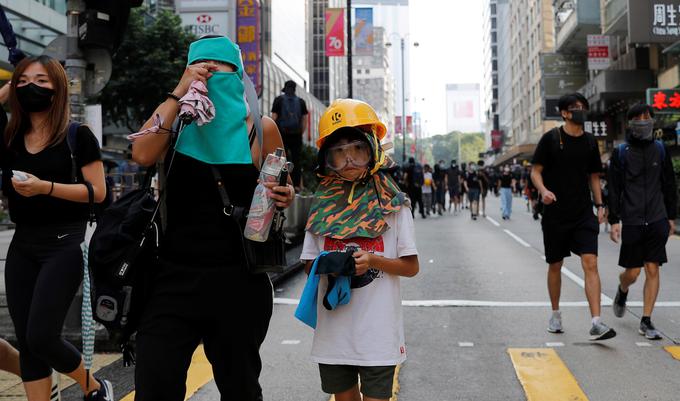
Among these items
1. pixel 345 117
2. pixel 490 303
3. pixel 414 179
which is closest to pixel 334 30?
pixel 414 179

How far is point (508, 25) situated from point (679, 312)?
3598 inches

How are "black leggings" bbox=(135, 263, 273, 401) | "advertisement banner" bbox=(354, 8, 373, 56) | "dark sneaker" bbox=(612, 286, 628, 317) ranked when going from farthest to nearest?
1. "advertisement banner" bbox=(354, 8, 373, 56)
2. "dark sneaker" bbox=(612, 286, 628, 317)
3. "black leggings" bbox=(135, 263, 273, 401)

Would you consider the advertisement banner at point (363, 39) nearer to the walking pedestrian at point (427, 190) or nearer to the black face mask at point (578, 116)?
the walking pedestrian at point (427, 190)

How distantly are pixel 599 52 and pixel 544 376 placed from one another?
3534cm

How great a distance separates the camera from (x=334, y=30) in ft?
91.4

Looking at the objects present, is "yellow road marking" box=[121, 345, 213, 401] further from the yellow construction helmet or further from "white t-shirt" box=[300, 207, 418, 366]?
the yellow construction helmet

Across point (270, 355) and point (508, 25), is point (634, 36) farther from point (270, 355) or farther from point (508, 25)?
point (508, 25)

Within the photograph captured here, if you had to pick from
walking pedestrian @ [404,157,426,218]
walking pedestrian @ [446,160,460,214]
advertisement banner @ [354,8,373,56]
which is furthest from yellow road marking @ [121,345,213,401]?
advertisement banner @ [354,8,373,56]

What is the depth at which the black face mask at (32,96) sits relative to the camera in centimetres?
354

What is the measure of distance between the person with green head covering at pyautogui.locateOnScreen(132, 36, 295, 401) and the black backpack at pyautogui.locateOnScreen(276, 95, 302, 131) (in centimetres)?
836

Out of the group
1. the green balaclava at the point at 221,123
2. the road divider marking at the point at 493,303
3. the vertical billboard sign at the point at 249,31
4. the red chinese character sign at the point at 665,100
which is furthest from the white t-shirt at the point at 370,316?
the vertical billboard sign at the point at 249,31

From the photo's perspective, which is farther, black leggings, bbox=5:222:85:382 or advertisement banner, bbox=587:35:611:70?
advertisement banner, bbox=587:35:611:70

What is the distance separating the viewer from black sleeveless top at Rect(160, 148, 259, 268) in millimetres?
2645

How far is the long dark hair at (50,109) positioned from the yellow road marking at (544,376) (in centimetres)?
318
